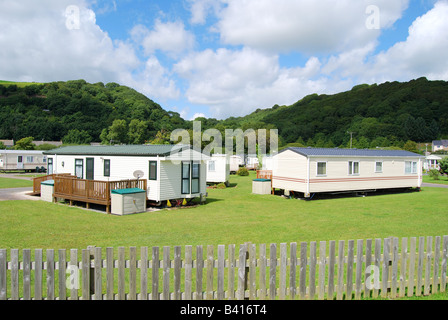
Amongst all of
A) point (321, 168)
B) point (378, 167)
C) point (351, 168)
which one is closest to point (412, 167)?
point (378, 167)

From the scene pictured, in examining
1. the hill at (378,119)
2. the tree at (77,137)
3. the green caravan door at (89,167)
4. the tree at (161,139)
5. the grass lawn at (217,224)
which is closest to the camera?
the grass lawn at (217,224)

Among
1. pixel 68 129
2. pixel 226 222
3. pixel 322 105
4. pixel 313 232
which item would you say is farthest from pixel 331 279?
pixel 322 105

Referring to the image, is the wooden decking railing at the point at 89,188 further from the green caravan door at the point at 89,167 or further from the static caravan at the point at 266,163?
the static caravan at the point at 266,163

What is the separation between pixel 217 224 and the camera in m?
11.2

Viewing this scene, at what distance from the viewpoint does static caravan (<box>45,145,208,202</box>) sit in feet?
49.3

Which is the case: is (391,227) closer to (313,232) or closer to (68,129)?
(313,232)

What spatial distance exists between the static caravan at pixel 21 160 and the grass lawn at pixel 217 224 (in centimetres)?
2730

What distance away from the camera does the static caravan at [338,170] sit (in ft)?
61.8

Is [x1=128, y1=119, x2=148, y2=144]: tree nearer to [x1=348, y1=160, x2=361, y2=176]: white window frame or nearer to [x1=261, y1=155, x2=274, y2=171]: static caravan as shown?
[x1=261, y1=155, x2=274, y2=171]: static caravan

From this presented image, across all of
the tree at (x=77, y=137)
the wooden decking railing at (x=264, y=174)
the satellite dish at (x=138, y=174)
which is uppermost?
the tree at (x=77, y=137)

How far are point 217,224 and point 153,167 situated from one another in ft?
17.5

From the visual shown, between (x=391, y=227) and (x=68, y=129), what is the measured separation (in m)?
97.4

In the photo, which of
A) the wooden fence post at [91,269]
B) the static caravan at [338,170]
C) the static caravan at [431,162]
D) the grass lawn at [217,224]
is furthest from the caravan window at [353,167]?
the static caravan at [431,162]
